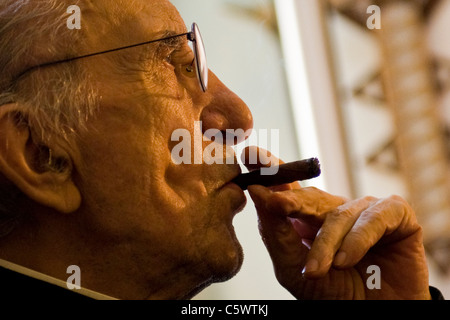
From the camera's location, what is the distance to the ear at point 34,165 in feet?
4.88

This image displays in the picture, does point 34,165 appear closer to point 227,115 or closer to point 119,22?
point 119,22

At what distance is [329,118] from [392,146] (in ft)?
1.94

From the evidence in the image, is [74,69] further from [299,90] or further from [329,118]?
[329,118]

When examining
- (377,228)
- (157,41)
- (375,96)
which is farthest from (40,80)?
(375,96)

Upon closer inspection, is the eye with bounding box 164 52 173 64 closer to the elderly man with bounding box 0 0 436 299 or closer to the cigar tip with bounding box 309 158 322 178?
the elderly man with bounding box 0 0 436 299

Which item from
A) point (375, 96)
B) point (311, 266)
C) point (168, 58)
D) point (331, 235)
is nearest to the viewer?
point (311, 266)

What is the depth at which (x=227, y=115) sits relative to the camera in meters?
1.73

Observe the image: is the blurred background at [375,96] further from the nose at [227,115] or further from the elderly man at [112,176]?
the elderly man at [112,176]

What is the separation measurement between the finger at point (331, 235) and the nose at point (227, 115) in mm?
354

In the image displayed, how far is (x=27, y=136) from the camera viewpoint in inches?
59.7

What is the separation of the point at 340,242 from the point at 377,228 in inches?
5.3

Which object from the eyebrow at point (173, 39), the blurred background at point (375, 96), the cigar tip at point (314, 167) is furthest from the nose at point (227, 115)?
the blurred background at point (375, 96)
